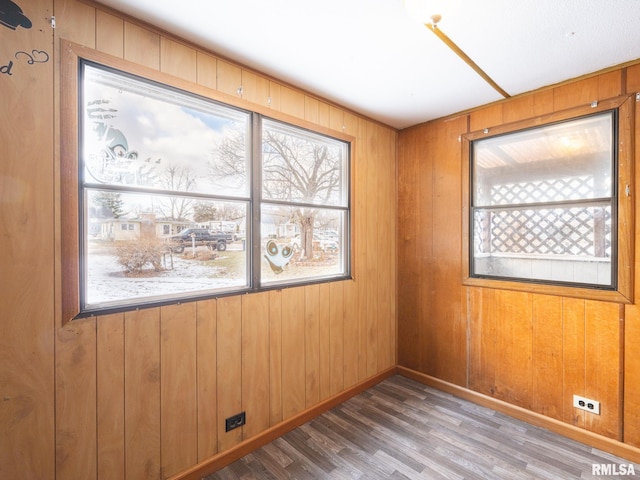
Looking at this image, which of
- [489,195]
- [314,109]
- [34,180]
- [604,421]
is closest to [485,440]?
[604,421]

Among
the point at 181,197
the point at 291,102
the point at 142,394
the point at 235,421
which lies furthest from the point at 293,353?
the point at 291,102

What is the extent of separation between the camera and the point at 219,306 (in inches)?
76.2

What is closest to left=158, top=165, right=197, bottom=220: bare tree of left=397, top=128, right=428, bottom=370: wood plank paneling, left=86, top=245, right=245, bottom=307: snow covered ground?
left=86, top=245, right=245, bottom=307: snow covered ground

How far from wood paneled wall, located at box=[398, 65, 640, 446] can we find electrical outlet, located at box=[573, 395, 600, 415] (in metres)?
0.03

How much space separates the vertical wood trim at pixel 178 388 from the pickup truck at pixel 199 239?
368 mm

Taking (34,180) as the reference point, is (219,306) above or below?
below

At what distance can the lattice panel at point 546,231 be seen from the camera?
2141 mm

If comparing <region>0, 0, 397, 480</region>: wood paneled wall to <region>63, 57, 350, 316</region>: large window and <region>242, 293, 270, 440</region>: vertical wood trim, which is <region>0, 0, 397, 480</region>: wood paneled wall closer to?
<region>242, 293, 270, 440</region>: vertical wood trim

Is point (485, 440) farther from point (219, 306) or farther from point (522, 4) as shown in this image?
point (522, 4)

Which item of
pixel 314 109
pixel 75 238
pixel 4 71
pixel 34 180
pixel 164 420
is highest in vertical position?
pixel 314 109

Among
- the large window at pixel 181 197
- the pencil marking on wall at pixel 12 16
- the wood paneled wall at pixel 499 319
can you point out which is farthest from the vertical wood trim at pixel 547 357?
the pencil marking on wall at pixel 12 16

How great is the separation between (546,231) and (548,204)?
0.70 ft

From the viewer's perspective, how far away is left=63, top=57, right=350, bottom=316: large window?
1557 millimetres

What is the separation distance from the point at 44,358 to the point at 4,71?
128 centimetres
